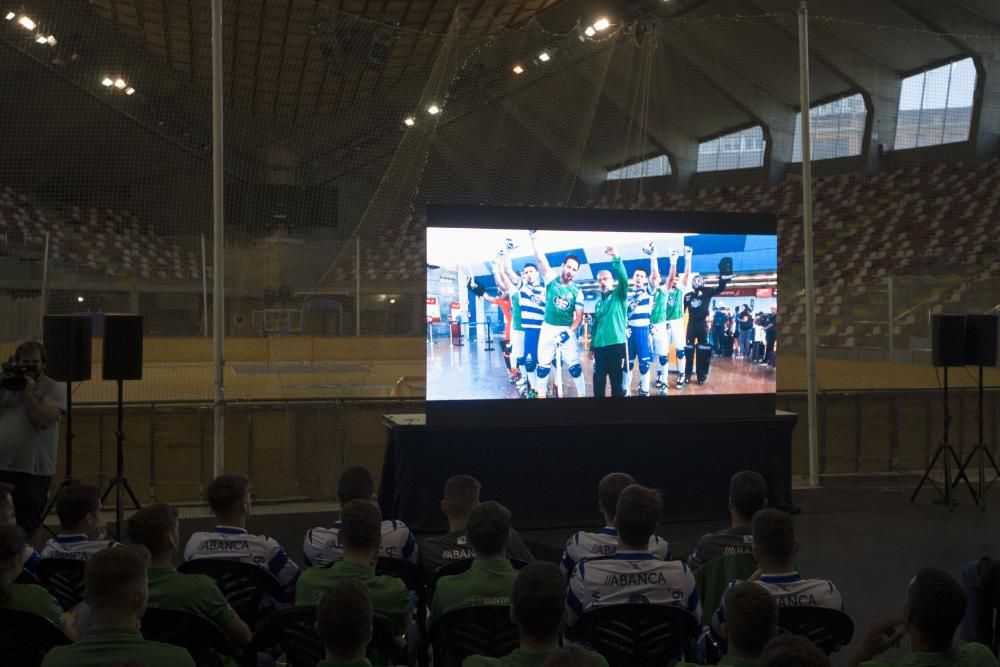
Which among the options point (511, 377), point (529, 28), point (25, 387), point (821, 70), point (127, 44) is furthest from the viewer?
point (821, 70)

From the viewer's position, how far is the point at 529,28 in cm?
818

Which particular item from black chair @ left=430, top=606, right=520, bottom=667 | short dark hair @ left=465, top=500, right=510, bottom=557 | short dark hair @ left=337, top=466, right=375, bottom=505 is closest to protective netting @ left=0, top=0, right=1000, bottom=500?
short dark hair @ left=337, top=466, right=375, bottom=505

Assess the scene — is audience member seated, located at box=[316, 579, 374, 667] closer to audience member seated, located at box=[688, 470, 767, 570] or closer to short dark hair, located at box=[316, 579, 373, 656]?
short dark hair, located at box=[316, 579, 373, 656]

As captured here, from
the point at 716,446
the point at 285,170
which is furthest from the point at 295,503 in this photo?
the point at 716,446

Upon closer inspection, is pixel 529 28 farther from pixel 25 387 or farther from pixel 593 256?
pixel 25 387

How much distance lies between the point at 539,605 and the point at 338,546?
1488mm

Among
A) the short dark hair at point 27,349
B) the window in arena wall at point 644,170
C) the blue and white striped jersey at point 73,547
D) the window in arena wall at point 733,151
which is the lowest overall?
the blue and white striped jersey at point 73,547

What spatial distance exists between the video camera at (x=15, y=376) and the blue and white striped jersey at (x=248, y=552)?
264cm

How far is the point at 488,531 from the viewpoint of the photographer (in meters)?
3.00

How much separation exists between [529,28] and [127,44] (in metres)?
3.42

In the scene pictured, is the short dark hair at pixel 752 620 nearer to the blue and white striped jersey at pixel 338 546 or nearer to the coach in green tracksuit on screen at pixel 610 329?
the blue and white striped jersey at pixel 338 546

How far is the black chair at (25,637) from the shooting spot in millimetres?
2578

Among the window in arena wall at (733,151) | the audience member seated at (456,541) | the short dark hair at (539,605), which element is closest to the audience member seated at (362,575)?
the audience member seated at (456,541)

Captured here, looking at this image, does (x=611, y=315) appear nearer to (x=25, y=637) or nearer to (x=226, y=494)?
(x=226, y=494)
